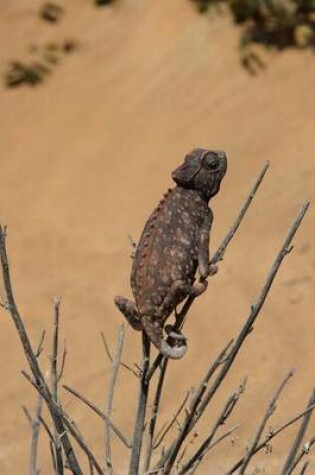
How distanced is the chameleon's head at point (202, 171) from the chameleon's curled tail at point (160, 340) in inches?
13.2

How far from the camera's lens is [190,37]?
9.70 metres

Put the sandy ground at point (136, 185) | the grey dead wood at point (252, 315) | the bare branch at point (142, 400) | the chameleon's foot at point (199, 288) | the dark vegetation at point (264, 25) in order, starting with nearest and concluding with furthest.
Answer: the grey dead wood at point (252, 315) → the chameleon's foot at point (199, 288) → the bare branch at point (142, 400) → the sandy ground at point (136, 185) → the dark vegetation at point (264, 25)

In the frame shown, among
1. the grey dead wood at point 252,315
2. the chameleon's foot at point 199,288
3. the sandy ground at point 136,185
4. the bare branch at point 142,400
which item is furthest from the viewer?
the sandy ground at point 136,185

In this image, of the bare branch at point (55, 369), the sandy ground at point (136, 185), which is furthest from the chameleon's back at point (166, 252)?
the sandy ground at point (136, 185)

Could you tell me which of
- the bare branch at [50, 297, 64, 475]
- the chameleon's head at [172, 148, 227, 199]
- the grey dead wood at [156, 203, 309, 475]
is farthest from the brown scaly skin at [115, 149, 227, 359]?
the bare branch at [50, 297, 64, 475]

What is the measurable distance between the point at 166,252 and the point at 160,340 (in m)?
0.21

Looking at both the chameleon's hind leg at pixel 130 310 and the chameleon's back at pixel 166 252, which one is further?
the chameleon's hind leg at pixel 130 310

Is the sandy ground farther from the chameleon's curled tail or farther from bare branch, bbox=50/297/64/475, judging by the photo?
the chameleon's curled tail

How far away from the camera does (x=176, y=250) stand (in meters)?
2.71

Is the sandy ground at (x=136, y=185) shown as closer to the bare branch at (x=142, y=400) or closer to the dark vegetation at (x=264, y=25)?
the dark vegetation at (x=264, y=25)

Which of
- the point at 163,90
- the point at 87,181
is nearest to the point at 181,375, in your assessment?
the point at 87,181

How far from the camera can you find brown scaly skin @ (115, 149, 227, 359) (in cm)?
270

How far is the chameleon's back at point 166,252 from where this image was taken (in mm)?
2703

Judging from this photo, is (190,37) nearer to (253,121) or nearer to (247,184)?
(253,121)
